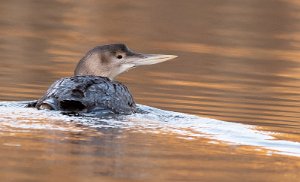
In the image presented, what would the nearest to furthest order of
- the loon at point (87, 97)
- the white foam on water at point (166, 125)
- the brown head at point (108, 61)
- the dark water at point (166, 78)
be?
the dark water at point (166, 78)
the white foam on water at point (166, 125)
the loon at point (87, 97)
the brown head at point (108, 61)

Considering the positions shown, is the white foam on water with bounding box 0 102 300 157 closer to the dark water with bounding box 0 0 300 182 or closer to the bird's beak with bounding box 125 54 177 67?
the dark water with bounding box 0 0 300 182

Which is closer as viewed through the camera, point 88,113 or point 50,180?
point 50,180

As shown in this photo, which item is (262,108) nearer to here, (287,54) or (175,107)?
(175,107)

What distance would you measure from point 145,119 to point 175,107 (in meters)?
1.38

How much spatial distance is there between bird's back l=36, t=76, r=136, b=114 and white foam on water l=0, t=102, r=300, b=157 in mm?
131

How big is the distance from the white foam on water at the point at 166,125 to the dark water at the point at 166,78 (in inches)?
5.2

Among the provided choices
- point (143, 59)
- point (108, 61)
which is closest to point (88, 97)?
point (108, 61)

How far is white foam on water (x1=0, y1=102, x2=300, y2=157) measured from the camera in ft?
30.9

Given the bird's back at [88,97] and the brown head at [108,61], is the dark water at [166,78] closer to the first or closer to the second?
the brown head at [108,61]

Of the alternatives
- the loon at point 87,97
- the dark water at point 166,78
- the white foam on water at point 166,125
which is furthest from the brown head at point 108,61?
the white foam on water at point 166,125

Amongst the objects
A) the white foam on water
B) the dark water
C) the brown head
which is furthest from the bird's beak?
the white foam on water

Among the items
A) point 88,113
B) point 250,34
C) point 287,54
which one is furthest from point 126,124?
point 250,34

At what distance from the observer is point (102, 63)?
12125 millimetres

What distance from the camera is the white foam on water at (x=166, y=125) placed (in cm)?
941
